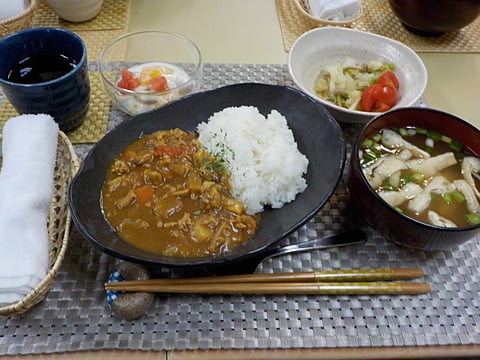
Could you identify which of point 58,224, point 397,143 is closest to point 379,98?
point 397,143

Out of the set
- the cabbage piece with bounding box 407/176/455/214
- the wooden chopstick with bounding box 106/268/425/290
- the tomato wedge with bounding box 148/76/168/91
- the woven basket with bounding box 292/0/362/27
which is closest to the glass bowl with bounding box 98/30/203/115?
the tomato wedge with bounding box 148/76/168/91

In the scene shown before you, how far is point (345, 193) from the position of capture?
6.02ft

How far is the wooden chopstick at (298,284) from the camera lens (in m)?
1.42

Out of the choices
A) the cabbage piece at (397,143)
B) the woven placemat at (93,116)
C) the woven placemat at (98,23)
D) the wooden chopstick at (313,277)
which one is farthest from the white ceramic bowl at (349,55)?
the woven placemat at (98,23)

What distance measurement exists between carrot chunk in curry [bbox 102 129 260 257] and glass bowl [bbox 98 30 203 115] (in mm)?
252

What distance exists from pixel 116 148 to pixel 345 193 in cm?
103

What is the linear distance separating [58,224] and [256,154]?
87 cm

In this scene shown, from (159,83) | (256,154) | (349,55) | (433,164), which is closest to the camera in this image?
(433,164)

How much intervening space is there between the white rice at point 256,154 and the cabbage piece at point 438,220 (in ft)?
1.64

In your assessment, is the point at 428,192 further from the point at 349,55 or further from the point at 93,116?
the point at 93,116

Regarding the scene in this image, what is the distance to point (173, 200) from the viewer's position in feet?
5.36

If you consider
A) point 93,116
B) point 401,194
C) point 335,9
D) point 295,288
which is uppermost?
point 335,9

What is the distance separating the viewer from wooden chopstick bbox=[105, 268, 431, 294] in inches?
56.1

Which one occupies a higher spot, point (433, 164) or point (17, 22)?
point (433, 164)
